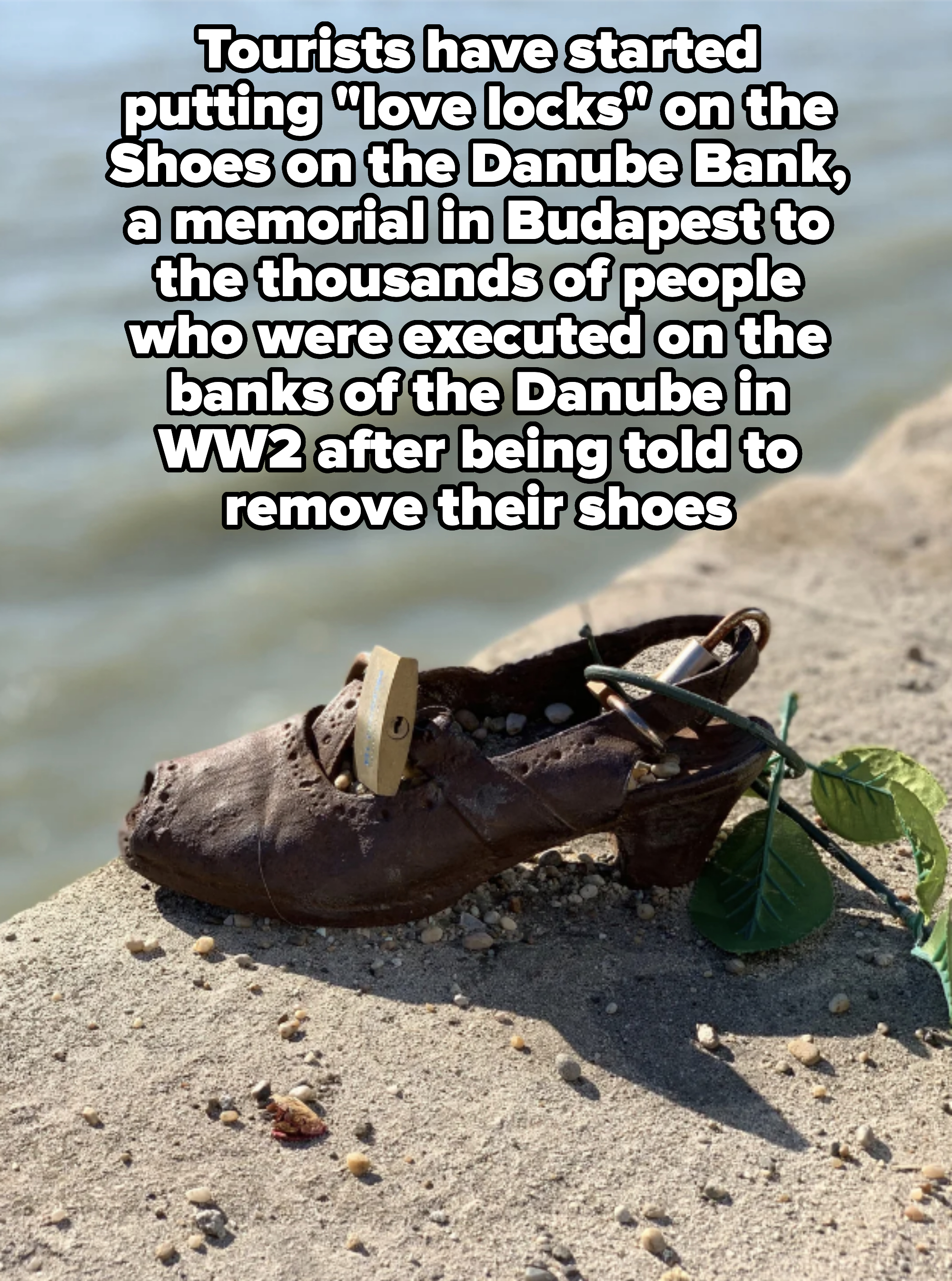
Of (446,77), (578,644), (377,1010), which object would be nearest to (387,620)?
(578,644)

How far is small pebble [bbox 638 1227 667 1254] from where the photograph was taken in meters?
2.08

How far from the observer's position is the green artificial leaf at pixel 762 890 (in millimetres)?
2664

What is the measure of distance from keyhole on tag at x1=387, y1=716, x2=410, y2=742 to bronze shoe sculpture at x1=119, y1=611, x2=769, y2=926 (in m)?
0.04

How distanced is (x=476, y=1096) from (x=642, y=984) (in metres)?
0.40

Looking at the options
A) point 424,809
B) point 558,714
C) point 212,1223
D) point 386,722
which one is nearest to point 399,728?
point 386,722

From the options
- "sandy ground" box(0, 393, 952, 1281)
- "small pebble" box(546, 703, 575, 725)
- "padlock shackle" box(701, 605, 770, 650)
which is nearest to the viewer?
"sandy ground" box(0, 393, 952, 1281)

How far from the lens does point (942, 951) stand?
2.40 metres

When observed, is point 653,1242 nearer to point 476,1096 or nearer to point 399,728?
point 476,1096

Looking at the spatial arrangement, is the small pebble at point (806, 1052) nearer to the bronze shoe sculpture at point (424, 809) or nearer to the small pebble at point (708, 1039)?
the small pebble at point (708, 1039)

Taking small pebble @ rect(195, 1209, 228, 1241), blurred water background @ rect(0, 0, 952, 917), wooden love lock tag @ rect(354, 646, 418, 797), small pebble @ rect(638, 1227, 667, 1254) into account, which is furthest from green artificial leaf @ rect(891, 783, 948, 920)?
blurred water background @ rect(0, 0, 952, 917)

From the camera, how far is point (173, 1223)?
210cm

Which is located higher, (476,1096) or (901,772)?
(901,772)

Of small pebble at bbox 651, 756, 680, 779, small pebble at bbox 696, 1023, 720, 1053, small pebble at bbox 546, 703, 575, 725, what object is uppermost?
small pebble at bbox 546, 703, 575, 725

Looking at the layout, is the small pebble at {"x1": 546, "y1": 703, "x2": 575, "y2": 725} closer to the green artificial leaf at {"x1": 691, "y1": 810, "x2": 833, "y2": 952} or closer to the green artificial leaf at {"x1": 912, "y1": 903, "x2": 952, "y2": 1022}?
the green artificial leaf at {"x1": 691, "y1": 810, "x2": 833, "y2": 952}
